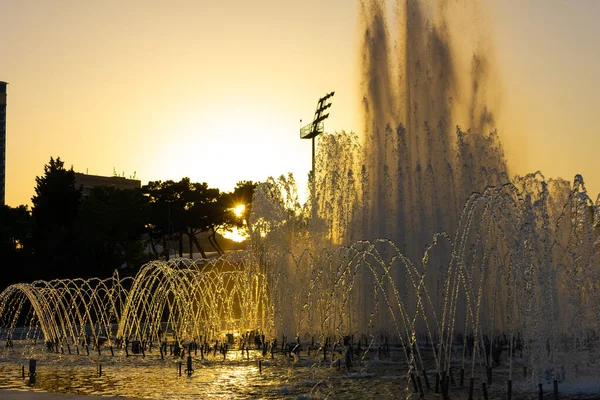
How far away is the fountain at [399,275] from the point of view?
17766 mm

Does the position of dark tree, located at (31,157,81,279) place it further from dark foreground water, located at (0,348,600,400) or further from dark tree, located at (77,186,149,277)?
dark foreground water, located at (0,348,600,400)

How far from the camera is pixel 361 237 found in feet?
101

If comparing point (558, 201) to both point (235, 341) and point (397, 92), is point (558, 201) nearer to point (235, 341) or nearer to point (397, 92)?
→ point (397, 92)

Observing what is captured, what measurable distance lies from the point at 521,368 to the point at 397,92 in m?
18.5

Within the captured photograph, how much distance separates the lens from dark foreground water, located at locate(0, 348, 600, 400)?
1486 centimetres

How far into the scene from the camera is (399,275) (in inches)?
1152

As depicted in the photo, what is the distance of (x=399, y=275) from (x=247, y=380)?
13.0 metres

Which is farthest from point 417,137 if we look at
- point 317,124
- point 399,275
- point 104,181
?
point 104,181

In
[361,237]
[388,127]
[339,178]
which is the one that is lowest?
[361,237]

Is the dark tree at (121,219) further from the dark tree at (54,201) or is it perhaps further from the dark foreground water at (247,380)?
the dark foreground water at (247,380)

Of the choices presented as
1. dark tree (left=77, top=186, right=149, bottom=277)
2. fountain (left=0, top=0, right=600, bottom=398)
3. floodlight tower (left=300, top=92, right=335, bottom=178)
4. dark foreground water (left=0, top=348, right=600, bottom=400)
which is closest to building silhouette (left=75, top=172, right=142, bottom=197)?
dark tree (left=77, top=186, right=149, bottom=277)

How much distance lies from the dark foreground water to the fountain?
0.11m

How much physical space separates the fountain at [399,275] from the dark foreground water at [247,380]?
11 centimetres

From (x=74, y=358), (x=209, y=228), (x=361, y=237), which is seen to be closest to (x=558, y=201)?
(x=361, y=237)
